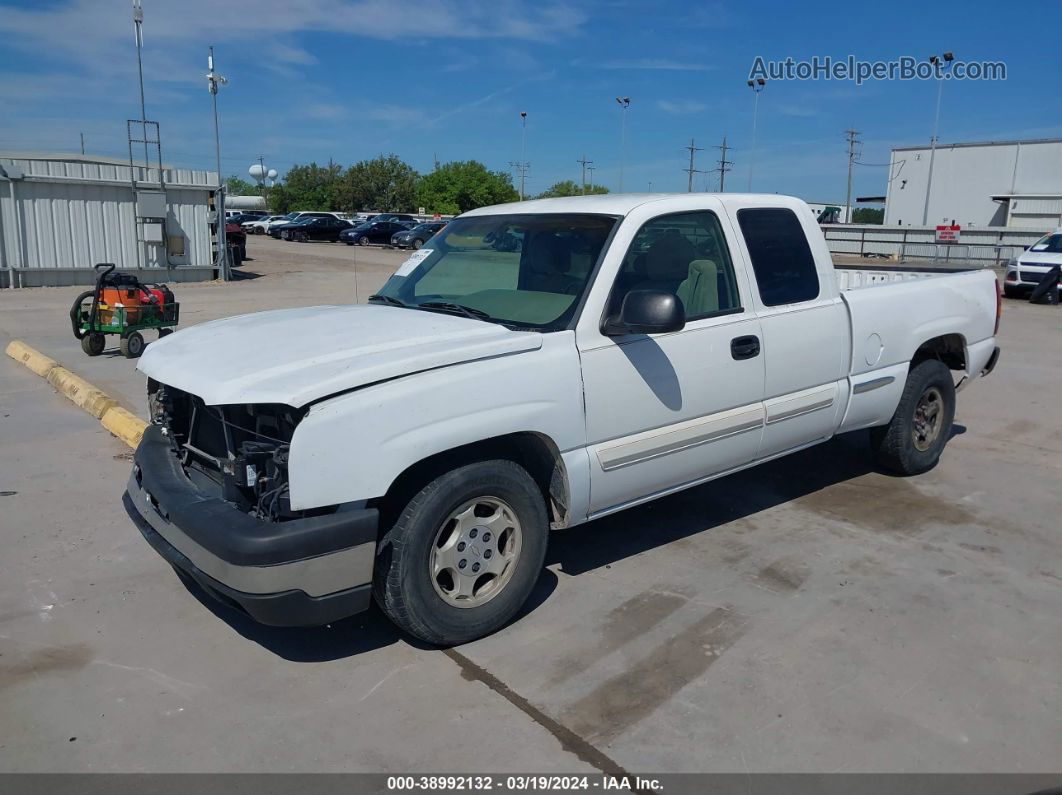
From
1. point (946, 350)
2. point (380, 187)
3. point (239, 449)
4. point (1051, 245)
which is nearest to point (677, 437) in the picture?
point (239, 449)

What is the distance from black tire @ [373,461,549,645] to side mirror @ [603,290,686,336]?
2.73 feet

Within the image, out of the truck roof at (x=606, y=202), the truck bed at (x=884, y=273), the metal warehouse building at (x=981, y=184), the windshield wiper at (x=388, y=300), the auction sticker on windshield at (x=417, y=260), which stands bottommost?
the windshield wiper at (x=388, y=300)

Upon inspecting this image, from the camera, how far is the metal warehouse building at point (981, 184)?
54.9 metres

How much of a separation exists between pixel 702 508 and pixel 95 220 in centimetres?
1925

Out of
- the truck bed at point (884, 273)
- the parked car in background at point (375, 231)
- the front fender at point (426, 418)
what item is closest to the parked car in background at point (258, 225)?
the parked car in background at point (375, 231)

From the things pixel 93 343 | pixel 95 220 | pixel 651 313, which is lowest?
pixel 93 343

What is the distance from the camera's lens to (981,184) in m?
60.1

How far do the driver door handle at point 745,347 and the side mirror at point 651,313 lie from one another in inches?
30.7

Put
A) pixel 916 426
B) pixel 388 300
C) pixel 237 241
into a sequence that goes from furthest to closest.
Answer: pixel 237 241, pixel 916 426, pixel 388 300

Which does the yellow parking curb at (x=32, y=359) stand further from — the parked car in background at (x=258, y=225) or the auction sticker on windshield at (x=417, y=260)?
the parked car in background at (x=258, y=225)

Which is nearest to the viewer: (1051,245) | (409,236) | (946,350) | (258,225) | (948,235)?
(946,350)

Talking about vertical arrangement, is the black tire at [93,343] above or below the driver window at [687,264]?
below

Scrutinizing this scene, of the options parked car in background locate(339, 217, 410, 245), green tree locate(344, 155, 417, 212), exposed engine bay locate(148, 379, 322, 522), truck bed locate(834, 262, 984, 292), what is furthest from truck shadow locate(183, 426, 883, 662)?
green tree locate(344, 155, 417, 212)

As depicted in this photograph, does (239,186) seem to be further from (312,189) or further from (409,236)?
(409,236)
